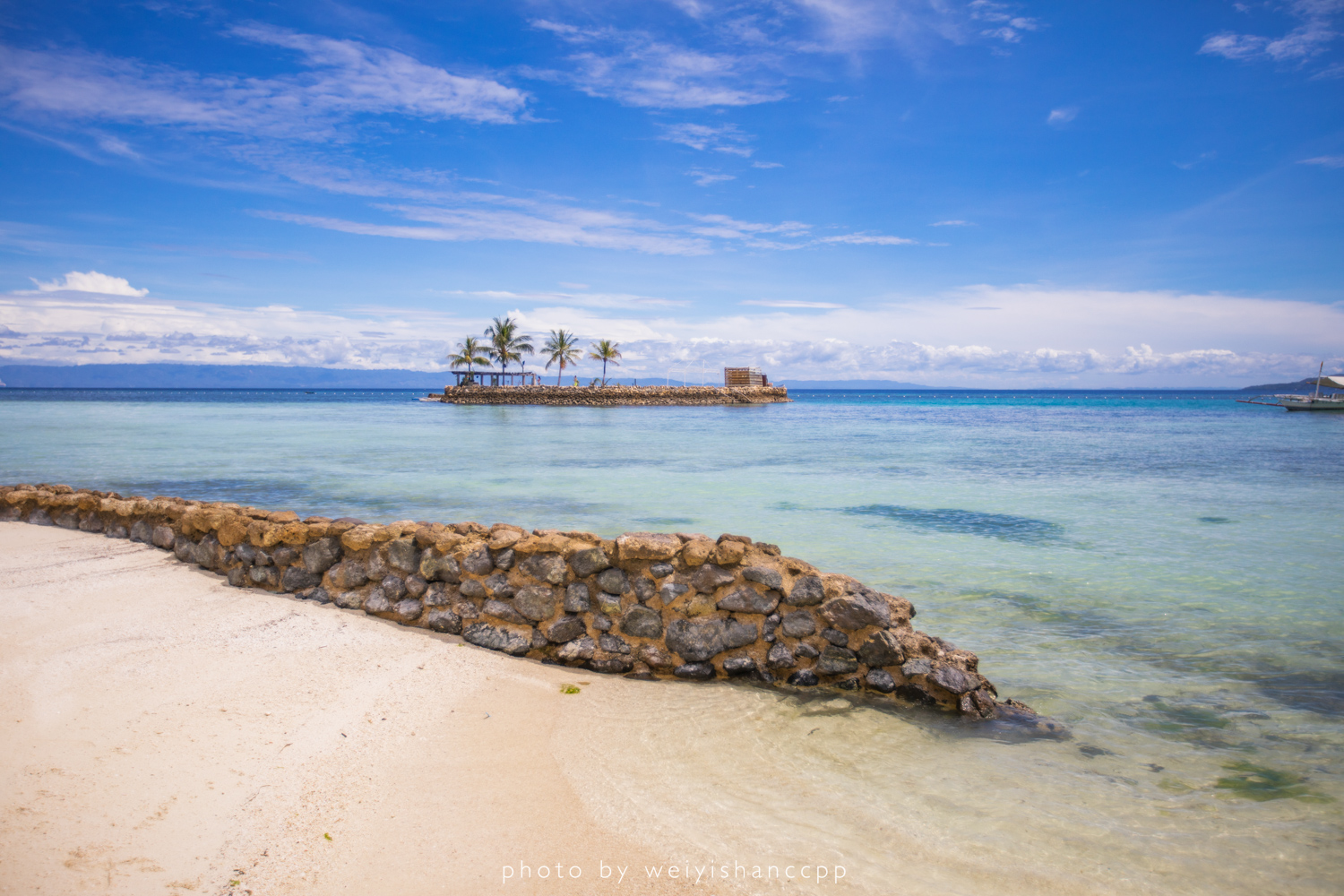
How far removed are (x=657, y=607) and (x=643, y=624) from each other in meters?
0.15

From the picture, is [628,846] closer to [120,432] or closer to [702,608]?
[702,608]

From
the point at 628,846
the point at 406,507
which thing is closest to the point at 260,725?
the point at 628,846

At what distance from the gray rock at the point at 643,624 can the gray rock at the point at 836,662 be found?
3.87 ft

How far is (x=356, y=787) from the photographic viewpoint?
352 centimetres

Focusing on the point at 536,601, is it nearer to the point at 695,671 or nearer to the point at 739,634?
the point at 695,671

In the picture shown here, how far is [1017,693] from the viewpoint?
5.02m

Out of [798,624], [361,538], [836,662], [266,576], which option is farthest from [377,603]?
[836,662]

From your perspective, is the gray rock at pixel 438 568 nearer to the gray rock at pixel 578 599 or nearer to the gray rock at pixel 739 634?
the gray rock at pixel 578 599

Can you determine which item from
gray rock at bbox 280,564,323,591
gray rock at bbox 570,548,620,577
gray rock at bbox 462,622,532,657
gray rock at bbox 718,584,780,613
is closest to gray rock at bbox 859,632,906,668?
gray rock at bbox 718,584,780,613

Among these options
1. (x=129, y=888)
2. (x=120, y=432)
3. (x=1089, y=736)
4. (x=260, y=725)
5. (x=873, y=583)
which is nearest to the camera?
(x=129, y=888)

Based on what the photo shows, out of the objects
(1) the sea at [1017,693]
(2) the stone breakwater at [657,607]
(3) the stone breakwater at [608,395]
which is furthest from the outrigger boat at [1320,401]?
(2) the stone breakwater at [657,607]

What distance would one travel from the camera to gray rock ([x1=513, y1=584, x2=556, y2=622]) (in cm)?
525

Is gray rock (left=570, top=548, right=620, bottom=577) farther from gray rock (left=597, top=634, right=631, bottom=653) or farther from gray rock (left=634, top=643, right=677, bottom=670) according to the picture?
gray rock (left=634, top=643, right=677, bottom=670)

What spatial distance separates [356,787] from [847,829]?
Answer: 249 centimetres
